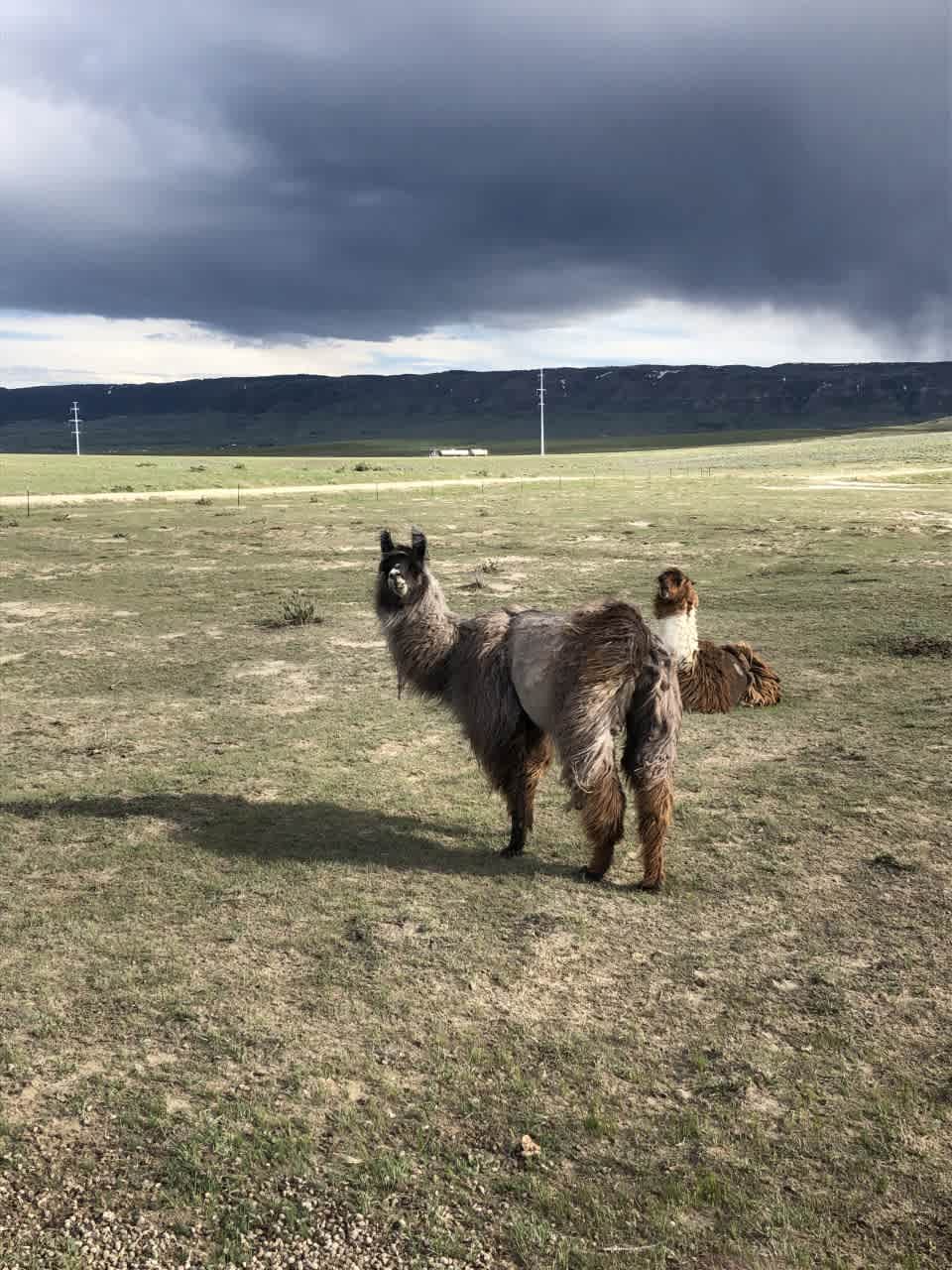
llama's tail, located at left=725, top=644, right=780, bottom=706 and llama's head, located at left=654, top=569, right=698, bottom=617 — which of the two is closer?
llama's head, located at left=654, top=569, right=698, bottom=617

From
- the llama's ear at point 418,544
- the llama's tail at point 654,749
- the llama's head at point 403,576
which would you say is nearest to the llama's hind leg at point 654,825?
the llama's tail at point 654,749

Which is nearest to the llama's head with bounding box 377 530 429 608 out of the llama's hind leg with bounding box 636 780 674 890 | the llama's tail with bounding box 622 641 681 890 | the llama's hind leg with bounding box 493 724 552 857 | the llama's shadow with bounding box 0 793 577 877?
the llama's hind leg with bounding box 493 724 552 857

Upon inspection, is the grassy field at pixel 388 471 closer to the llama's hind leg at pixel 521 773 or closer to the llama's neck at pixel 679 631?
the llama's neck at pixel 679 631

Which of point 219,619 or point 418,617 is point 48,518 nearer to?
point 219,619

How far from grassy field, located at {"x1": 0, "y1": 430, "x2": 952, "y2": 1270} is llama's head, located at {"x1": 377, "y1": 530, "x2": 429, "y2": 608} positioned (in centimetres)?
168

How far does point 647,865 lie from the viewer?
239 inches

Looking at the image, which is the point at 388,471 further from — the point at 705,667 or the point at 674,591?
the point at 674,591

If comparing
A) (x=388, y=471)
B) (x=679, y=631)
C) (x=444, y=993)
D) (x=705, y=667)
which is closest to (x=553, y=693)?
(x=444, y=993)

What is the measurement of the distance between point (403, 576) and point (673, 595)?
278 centimetres

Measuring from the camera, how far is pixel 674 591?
27.8 feet

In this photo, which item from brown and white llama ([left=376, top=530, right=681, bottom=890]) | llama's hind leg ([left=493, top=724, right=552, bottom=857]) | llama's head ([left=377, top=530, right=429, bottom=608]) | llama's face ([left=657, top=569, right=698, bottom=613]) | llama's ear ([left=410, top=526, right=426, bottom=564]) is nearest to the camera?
brown and white llama ([left=376, top=530, right=681, bottom=890])

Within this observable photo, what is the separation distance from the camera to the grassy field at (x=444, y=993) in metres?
3.53

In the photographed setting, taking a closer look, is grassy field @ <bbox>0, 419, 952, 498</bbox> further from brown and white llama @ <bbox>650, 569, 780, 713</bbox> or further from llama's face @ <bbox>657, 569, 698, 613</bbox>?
llama's face @ <bbox>657, 569, 698, 613</bbox>

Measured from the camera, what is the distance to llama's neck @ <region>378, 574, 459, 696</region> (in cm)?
683
